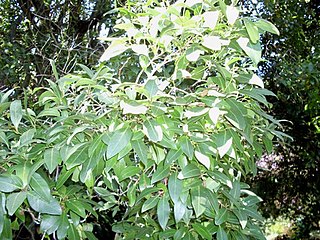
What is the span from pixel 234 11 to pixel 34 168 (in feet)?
1.83

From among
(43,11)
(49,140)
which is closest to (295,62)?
(43,11)

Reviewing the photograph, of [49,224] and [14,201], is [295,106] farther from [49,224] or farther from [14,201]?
[14,201]

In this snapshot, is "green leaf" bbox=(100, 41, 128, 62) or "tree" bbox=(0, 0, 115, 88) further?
"tree" bbox=(0, 0, 115, 88)

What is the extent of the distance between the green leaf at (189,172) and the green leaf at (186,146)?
0.17 ft

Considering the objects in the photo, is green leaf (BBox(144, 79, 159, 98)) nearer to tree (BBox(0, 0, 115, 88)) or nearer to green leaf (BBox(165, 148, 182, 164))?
green leaf (BBox(165, 148, 182, 164))

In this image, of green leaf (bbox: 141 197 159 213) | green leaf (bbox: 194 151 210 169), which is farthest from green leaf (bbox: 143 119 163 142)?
green leaf (bbox: 141 197 159 213)

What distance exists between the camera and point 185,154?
37.8 inches

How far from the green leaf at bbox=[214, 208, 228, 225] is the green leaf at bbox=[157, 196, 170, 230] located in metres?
0.13

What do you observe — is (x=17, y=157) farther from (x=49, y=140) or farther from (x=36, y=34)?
(x=36, y=34)

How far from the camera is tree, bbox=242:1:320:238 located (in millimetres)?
2662

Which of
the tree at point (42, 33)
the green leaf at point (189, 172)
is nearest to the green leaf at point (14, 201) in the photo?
the green leaf at point (189, 172)

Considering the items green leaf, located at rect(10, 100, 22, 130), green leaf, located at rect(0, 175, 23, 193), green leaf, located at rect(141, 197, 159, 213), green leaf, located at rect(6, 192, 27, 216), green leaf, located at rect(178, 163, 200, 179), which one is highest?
green leaf, located at rect(10, 100, 22, 130)

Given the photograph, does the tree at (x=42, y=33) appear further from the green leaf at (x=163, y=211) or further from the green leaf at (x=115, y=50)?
the green leaf at (x=163, y=211)

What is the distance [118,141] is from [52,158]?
6.6 inches
